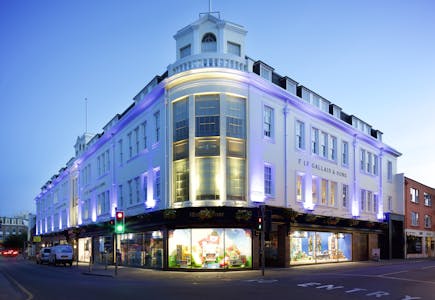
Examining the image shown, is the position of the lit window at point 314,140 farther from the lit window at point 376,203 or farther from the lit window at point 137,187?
the lit window at point 137,187

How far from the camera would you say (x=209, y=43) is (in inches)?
1167

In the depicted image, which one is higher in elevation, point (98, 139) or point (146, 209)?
point (98, 139)

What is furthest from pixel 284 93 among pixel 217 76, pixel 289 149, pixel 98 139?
pixel 98 139

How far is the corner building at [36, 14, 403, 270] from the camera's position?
27.9m

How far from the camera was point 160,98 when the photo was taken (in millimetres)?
31156

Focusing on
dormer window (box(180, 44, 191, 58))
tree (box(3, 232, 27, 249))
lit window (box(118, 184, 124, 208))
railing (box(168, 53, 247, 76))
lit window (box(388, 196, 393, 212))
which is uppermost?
dormer window (box(180, 44, 191, 58))

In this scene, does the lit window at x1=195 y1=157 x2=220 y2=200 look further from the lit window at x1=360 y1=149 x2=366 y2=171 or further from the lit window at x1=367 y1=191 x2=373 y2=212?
the lit window at x1=367 y1=191 x2=373 y2=212

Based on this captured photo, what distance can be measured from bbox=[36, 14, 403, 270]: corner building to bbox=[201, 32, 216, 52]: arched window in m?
0.06

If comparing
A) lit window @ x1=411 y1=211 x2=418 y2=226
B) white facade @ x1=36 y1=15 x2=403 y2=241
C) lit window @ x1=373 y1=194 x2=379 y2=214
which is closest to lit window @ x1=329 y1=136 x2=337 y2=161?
white facade @ x1=36 y1=15 x2=403 y2=241

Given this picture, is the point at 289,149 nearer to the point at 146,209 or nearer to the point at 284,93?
the point at 284,93

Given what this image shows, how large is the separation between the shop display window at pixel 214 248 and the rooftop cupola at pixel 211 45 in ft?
→ 32.1

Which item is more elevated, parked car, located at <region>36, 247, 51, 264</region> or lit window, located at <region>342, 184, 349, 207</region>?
lit window, located at <region>342, 184, 349, 207</region>

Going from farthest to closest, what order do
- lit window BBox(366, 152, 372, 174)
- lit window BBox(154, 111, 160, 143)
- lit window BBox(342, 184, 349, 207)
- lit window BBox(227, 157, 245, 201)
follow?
lit window BBox(366, 152, 372, 174)
lit window BBox(342, 184, 349, 207)
lit window BBox(154, 111, 160, 143)
lit window BBox(227, 157, 245, 201)

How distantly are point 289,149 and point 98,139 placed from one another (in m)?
21.0
